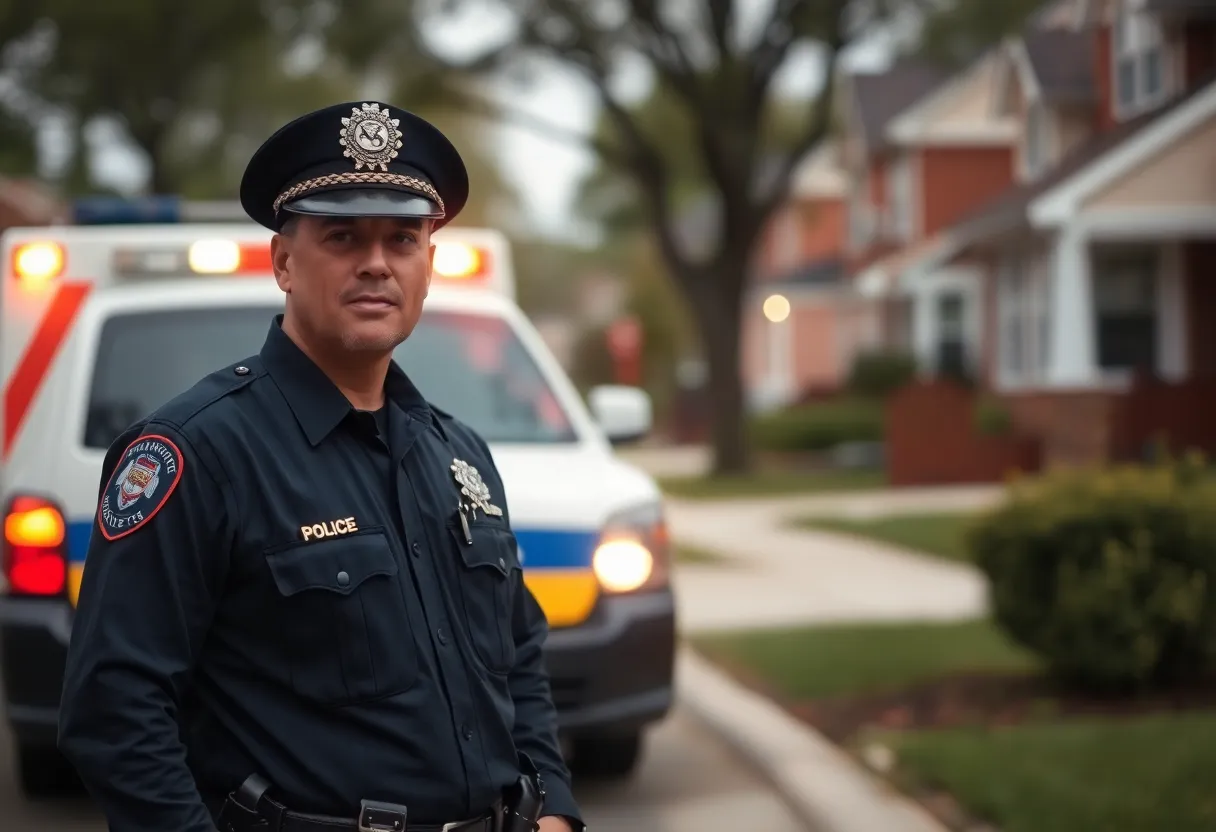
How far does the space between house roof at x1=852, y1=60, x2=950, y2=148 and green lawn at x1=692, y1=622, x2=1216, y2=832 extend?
31.5 metres

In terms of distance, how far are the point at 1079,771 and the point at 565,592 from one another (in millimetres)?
1927

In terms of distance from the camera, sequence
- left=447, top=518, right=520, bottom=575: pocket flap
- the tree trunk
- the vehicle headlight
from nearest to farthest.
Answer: left=447, top=518, right=520, bottom=575: pocket flap < the vehicle headlight < the tree trunk

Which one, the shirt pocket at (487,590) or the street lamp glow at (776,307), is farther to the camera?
the street lamp glow at (776,307)

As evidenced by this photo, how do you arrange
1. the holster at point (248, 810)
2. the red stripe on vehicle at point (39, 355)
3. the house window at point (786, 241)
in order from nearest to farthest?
the holster at point (248, 810) → the red stripe on vehicle at point (39, 355) → the house window at point (786, 241)

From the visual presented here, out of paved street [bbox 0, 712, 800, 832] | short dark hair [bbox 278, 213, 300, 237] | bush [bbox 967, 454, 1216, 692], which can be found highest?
short dark hair [bbox 278, 213, 300, 237]

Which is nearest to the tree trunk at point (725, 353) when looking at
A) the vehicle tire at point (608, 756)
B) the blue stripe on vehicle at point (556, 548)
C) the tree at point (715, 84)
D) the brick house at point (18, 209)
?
the tree at point (715, 84)

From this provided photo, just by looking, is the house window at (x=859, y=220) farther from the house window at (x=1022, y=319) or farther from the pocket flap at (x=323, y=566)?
the pocket flap at (x=323, y=566)

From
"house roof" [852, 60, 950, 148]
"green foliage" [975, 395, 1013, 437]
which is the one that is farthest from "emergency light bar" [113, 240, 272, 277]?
"house roof" [852, 60, 950, 148]

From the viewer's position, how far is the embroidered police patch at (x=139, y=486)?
263cm

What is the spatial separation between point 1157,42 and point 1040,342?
440 centimetres

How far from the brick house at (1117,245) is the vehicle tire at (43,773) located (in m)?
17.4

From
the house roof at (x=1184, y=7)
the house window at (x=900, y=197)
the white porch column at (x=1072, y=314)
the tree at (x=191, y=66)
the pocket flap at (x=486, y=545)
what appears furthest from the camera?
the house window at (x=900, y=197)

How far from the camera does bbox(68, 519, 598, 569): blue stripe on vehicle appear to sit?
6359 mm

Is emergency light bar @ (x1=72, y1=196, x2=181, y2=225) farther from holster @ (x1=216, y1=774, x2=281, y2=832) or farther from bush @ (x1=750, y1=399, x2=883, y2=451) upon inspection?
bush @ (x1=750, y1=399, x2=883, y2=451)
